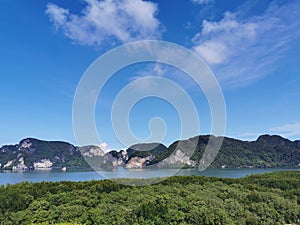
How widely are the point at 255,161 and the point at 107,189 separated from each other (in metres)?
81.6

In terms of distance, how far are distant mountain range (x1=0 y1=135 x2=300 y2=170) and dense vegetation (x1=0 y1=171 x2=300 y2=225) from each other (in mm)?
58336

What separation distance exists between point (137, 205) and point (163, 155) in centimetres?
7366

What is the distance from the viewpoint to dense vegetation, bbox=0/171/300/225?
1301cm

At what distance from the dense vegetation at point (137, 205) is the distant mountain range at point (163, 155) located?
58.3 meters

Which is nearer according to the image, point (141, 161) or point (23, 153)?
point (141, 161)

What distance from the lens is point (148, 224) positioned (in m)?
12.8

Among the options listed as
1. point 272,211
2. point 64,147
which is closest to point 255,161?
point 64,147

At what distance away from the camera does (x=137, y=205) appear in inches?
542

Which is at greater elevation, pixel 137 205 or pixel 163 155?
pixel 163 155

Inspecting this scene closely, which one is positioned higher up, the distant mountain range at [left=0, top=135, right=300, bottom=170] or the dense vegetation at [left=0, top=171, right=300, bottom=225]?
the distant mountain range at [left=0, top=135, right=300, bottom=170]

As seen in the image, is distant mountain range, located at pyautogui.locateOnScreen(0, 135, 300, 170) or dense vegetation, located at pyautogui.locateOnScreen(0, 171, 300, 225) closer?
dense vegetation, located at pyautogui.locateOnScreen(0, 171, 300, 225)

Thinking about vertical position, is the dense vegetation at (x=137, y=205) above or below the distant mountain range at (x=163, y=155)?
below

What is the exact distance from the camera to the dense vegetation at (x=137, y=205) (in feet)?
42.7

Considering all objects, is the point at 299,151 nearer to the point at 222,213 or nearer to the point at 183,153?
the point at 183,153
